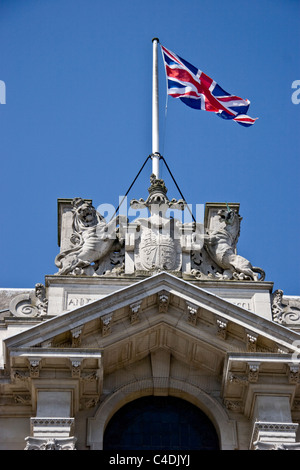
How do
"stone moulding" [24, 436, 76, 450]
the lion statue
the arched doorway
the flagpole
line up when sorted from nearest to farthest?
"stone moulding" [24, 436, 76, 450], the arched doorway, the lion statue, the flagpole

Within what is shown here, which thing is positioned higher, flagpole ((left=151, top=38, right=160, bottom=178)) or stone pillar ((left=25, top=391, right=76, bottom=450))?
flagpole ((left=151, top=38, right=160, bottom=178))

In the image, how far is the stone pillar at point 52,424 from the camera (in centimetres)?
2878

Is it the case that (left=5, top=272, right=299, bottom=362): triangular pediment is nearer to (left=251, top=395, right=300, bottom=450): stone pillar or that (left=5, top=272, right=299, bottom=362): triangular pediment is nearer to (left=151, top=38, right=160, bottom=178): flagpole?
(left=251, top=395, right=300, bottom=450): stone pillar

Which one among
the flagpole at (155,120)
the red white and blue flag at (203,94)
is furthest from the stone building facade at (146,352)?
the red white and blue flag at (203,94)

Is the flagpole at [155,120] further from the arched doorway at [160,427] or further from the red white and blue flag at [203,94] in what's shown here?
the arched doorway at [160,427]

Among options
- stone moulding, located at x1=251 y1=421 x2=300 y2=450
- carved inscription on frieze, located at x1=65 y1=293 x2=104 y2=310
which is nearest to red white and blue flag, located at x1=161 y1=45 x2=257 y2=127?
carved inscription on frieze, located at x1=65 y1=293 x2=104 y2=310

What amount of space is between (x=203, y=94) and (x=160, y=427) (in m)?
12.3

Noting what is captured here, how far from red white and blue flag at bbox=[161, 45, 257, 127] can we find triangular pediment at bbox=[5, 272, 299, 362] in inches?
365

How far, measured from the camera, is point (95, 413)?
3070 cm

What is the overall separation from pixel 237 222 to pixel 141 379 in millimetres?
5925

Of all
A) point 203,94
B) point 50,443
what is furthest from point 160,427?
point 203,94

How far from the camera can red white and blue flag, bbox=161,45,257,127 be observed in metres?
39.0

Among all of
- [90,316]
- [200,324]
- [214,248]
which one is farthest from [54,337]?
[214,248]
